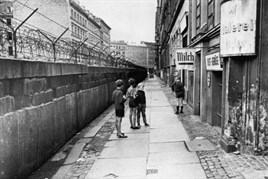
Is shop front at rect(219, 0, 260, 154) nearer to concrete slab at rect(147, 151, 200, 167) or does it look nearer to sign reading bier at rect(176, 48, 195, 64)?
concrete slab at rect(147, 151, 200, 167)

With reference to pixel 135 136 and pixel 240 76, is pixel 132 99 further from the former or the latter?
pixel 240 76

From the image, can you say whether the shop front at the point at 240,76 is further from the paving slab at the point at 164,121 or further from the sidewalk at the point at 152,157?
the paving slab at the point at 164,121

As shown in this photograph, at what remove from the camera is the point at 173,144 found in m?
7.09

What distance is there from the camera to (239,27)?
18.6 ft

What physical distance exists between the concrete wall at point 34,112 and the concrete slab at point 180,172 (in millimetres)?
2637

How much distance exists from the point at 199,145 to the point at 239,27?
3.15m

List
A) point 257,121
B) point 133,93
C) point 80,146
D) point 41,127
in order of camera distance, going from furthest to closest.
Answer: point 133,93 → point 80,146 → point 41,127 → point 257,121

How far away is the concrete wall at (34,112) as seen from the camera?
469cm

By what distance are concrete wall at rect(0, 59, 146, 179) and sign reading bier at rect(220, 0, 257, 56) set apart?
4.57 metres

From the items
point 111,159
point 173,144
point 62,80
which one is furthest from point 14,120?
point 173,144

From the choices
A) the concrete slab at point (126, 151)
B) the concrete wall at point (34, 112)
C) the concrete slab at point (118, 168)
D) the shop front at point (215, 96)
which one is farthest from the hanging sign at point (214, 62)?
the concrete wall at point (34, 112)

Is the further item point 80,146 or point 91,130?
point 91,130

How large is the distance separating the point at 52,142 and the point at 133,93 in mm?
3344

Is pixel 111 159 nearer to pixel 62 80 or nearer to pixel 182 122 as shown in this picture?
pixel 62 80
